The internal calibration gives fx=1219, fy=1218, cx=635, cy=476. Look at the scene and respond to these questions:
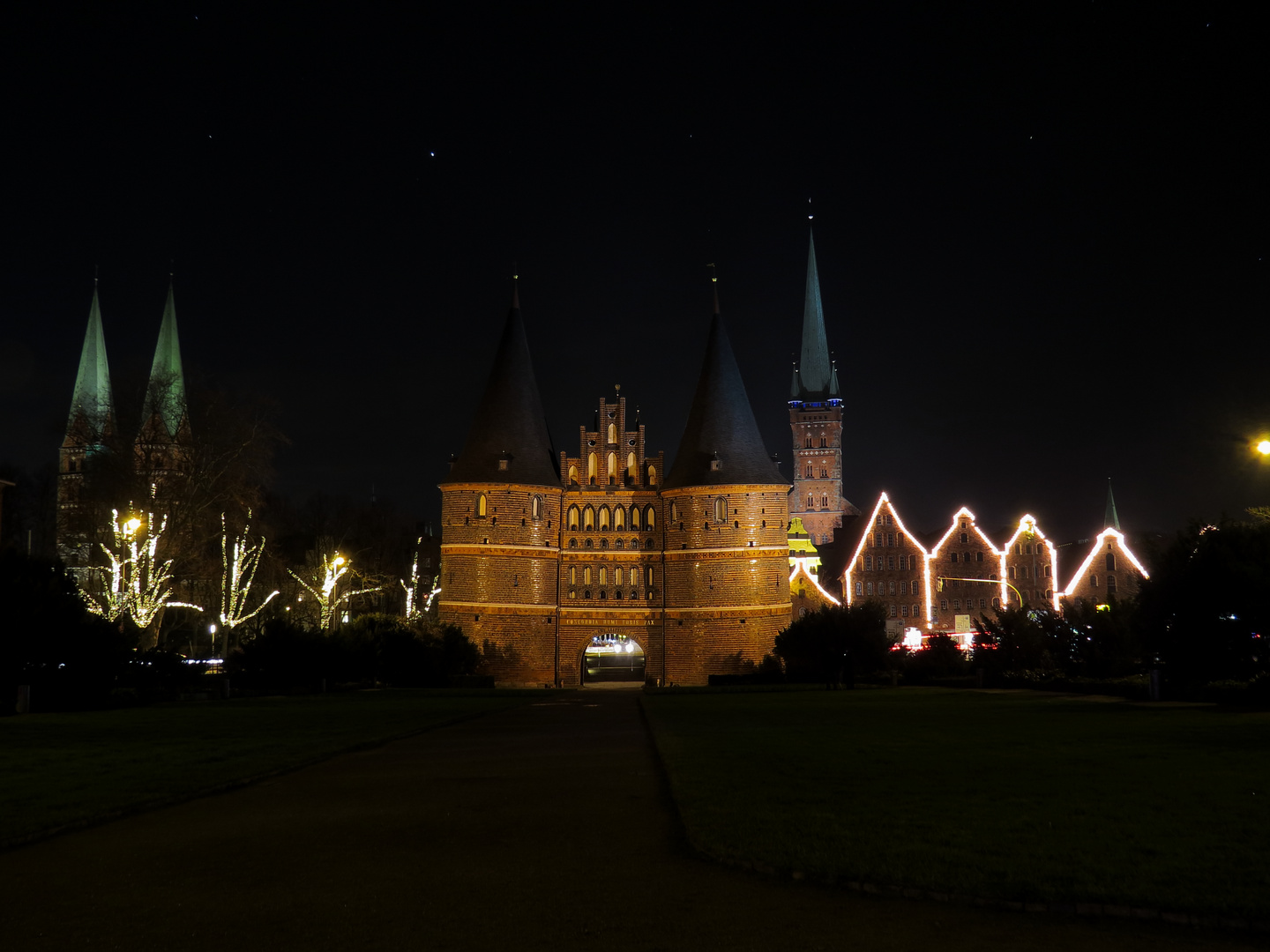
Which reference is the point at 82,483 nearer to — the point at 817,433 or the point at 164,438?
the point at 164,438

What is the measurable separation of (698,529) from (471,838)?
195ft

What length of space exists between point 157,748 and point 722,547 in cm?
5234

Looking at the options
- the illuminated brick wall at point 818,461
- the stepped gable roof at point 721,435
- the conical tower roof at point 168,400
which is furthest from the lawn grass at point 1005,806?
the illuminated brick wall at point 818,461

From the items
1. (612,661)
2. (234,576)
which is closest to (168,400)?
(234,576)

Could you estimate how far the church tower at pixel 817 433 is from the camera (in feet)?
518

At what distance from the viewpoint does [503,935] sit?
702 cm

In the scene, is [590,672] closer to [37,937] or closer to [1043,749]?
[1043,749]

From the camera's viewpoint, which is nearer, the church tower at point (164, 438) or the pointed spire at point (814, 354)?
the church tower at point (164, 438)

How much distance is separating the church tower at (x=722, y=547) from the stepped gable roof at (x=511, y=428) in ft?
25.7

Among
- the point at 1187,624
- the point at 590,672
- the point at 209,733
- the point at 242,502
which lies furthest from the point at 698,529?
the point at 209,733

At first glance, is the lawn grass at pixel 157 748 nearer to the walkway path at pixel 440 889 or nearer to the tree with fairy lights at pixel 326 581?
the walkway path at pixel 440 889

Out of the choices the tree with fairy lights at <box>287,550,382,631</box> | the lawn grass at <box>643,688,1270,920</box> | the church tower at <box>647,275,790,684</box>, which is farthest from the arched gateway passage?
the lawn grass at <box>643,688,1270,920</box>

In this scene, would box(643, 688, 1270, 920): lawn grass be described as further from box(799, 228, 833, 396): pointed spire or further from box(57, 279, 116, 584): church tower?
box(799, 228, 833, 396): pointed spire

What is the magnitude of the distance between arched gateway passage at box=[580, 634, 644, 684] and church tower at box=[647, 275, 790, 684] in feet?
15.6
